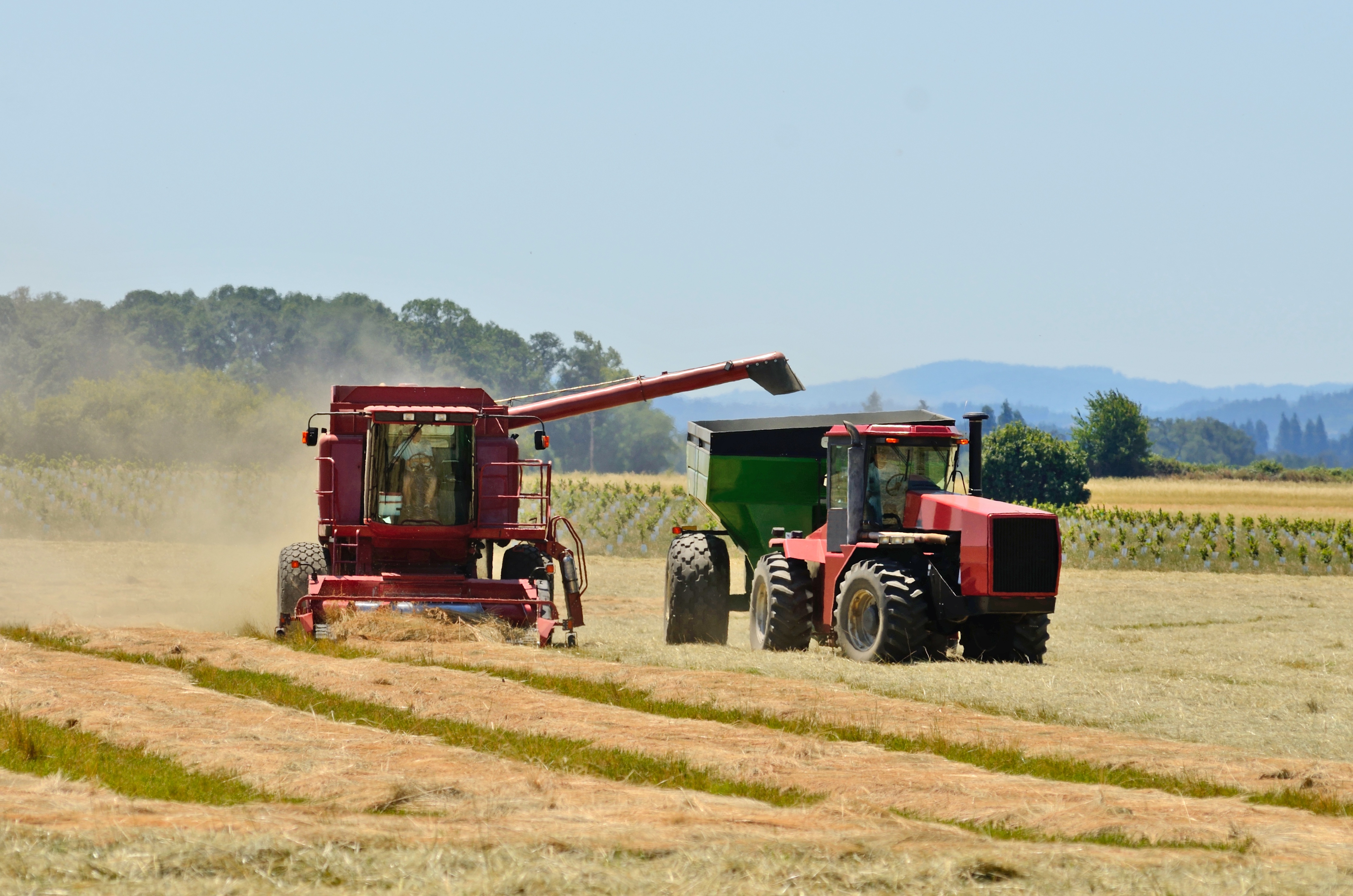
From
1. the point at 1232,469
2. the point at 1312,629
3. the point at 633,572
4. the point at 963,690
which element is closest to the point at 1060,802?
the point at 963,690

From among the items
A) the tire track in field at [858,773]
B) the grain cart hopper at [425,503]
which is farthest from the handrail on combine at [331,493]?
the tire track in field at [858,773]

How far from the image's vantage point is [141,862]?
217 inches

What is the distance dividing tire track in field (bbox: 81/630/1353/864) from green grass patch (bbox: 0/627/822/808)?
0.11 m

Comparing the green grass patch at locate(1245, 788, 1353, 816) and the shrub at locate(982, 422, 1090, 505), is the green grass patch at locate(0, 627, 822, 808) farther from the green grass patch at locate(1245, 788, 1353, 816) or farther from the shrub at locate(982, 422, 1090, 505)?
the shrub at locate(982, 422, 1090, 505)

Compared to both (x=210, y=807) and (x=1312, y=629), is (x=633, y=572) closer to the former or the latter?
(x=1312, y=629)

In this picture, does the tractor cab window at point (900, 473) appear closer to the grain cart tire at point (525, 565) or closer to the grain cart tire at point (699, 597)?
the grain cart tire at point (699, 597)

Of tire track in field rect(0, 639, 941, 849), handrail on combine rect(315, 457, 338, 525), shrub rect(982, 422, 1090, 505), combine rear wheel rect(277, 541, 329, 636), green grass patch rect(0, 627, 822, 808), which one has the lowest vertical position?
green grass patch rect(0, 627, 822, 808)

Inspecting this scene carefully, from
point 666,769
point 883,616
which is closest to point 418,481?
point 883,616

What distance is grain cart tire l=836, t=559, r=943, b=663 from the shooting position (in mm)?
13219

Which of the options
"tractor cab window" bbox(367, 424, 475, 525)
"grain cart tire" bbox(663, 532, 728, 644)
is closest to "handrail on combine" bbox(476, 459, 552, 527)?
"tractor cab window" bbox(367, 424, 475, 525)

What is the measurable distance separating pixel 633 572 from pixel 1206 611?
488 inches

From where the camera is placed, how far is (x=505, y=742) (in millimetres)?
9102

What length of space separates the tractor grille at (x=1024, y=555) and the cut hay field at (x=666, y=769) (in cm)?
92

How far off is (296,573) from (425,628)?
2831 millimetres
